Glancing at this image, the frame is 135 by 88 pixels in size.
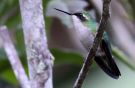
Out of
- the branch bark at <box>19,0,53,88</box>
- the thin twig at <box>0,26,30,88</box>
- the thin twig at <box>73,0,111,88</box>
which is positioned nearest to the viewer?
the thin twig at <box>73,0,111,88</box>

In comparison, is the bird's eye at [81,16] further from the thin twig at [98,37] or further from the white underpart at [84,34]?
the thin twig at [98,37]

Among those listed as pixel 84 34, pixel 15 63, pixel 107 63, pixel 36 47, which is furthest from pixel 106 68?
pixel 15 63

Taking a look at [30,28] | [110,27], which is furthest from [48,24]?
[30,28]

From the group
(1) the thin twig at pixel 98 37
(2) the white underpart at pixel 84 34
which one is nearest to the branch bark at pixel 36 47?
(1) the thin twig at pixel 98 37

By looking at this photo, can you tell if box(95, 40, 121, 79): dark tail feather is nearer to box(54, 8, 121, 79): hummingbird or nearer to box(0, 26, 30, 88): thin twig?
box(54, 8, 121, 79): hummingbird

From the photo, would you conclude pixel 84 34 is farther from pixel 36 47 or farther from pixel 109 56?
pixel 36 47

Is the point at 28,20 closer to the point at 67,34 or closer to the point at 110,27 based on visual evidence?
the point at 110,27

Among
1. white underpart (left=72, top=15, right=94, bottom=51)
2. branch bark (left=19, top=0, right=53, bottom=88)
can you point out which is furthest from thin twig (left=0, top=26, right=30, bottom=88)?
white underpart (left=72, top=15, right=94, bottom=51)
